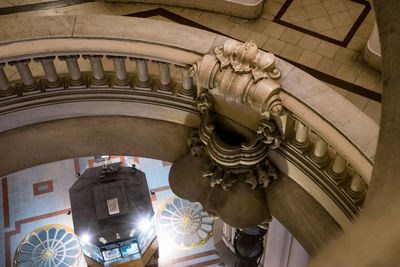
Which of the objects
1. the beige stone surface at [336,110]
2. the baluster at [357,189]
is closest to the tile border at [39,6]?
the beige stone surface at [336,110]

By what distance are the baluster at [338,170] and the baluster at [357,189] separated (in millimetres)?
121

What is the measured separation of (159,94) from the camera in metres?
5.23

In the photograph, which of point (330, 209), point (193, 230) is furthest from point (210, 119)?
point (193, 230)

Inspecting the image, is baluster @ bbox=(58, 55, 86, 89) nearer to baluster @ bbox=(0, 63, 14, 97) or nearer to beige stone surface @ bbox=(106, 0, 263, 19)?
baluster @ bbox=(0, 63, 14, 97)

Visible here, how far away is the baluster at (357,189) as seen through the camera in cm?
429

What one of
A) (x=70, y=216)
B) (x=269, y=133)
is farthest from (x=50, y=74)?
(x=70, y=216)

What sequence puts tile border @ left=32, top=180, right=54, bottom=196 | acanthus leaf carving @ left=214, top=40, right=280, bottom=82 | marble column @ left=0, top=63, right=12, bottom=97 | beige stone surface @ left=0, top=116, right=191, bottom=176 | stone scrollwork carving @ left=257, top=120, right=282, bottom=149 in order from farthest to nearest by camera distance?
1. tile border @ left=32, top=180, right=54, bottom=196
2. beige stone surface @ left=0, top=116, right=191, bottom=176
3. marble column @ left=0, top=63, right=12, bottom=97
4. stone scrollwork carving @ left=257, top=120, right=282, bottom=149
5. acanthus leaf carving @ left=214, top=40, right=280, bottom=82

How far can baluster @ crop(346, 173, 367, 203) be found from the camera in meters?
4.29

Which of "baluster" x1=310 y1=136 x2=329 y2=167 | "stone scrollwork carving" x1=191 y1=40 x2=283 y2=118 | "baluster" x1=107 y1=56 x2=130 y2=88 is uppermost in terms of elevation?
"baluster" x1=107 y1=56 x2=130 y2=88

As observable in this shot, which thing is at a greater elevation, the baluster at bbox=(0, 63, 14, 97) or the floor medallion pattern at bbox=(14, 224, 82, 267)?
the floor medallion pattern at bbox=(14, 224, 82, 267)

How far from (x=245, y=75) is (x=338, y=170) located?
1.19 metres

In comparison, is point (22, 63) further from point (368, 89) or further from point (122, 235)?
point (122, 235)

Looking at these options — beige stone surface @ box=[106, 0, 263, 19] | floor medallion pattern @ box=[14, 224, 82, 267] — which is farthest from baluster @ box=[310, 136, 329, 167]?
floor medallion pattern @ box=[14, 224, 82, 267]

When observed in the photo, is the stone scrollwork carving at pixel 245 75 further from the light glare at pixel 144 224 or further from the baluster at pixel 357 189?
the light glare at pixel 144 224
